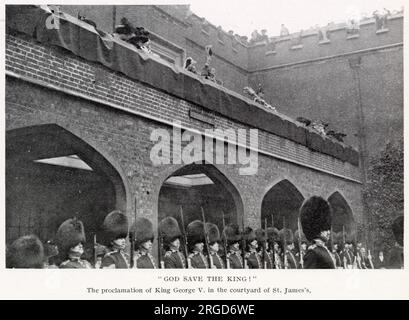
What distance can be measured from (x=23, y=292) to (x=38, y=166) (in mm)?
6174

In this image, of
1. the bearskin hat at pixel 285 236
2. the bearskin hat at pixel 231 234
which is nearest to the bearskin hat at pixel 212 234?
the bearskin hat at pixel 231 234

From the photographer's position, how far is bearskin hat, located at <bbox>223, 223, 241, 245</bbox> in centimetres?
941

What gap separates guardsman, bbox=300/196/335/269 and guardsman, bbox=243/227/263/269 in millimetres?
2135

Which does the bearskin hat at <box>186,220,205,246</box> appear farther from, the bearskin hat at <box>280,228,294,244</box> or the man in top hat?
the bearskin hat at <box>280,228,294,244</box>

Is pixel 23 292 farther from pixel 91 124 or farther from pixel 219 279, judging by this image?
pixel 91 124

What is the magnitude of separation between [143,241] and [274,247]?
3556 millimetres

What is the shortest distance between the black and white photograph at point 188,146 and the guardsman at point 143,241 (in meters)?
0.02

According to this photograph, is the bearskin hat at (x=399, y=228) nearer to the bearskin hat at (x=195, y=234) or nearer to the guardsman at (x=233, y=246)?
the guardsman at (x=233, y=246)

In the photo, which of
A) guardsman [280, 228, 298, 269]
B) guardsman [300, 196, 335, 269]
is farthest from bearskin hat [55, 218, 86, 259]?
guardsman [280, 228, 298, 269]

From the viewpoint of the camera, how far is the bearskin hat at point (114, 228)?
7070 mm

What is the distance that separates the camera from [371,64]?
762 inches

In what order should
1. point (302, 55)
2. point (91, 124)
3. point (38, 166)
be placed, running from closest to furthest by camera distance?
point (91, 124)
point (38, 166)
point (302, 55)

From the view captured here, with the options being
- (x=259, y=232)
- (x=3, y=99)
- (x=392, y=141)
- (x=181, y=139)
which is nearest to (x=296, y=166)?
(x=259, y=232)

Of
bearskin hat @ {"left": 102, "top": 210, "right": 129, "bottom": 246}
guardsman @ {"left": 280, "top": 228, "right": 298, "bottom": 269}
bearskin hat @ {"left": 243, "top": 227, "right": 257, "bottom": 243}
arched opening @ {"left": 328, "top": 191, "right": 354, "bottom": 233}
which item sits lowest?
guardsman @ {"left": 280, "top": 228, "right": 298, "bottom": 269}
